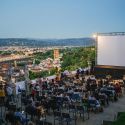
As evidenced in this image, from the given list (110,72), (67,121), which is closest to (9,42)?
(110,72)

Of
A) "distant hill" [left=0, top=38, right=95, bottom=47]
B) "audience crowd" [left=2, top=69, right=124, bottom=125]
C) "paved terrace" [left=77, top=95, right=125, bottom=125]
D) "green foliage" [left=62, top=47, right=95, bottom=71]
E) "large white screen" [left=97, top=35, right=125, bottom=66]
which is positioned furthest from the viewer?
"distant hill" [left=0, top=38, right=95, bottom=47]

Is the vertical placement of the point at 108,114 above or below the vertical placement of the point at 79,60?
above

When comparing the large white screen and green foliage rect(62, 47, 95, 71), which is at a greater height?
the large white screen

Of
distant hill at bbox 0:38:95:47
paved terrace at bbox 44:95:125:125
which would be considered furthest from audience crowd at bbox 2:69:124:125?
distant hill at bbox 0:38:95:47

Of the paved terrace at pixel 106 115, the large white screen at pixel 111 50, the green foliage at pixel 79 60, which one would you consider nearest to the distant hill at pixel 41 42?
the green foliage at pixel 79 60

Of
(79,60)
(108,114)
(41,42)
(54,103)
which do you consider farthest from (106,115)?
(41,42)

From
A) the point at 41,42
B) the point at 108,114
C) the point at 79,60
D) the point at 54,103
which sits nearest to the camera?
the point at 54,103

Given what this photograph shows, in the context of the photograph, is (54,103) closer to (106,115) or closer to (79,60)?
(106,115)

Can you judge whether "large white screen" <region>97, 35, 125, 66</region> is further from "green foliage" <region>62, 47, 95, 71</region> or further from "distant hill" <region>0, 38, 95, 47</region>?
"distant hill" <region>0, 38, 95, 47</region>

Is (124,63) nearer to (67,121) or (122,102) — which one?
(122,102)
